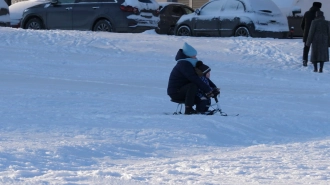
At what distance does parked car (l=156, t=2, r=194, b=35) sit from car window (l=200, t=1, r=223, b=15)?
4.35 feet

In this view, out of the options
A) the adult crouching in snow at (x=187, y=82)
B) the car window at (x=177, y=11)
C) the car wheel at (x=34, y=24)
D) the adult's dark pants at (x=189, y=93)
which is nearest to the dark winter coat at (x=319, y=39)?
the adult crouching in snow at (x=187, y=82)

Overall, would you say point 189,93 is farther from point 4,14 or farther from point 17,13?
point 17,13

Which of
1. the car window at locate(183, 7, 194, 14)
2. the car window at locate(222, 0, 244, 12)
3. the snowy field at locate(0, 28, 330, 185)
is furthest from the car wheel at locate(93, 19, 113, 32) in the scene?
the car window at locate(183, 7, 194, 14)

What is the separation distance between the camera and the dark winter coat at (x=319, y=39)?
57.4 feet

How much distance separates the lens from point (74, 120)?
10094 mm

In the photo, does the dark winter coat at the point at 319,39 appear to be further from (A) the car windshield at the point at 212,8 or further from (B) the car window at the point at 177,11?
(B) the car window at the point at 177,11

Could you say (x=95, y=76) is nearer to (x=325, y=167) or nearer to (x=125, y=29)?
(x=125, y=29)

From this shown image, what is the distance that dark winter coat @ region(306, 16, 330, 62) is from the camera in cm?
1750

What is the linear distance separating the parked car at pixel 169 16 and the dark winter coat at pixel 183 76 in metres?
11.9

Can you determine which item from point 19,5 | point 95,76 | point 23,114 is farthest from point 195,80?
point 19,5

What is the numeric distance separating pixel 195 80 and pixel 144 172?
4.13 m

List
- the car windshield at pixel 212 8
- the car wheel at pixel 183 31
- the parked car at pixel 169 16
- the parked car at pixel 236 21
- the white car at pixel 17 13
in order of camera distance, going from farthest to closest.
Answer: the white car at pixel 17 13, the parked car at pixel 169 16, the car wheel at pixel 183 31, the car windshield at pixel 212 8, the parked car at pixel 236 21

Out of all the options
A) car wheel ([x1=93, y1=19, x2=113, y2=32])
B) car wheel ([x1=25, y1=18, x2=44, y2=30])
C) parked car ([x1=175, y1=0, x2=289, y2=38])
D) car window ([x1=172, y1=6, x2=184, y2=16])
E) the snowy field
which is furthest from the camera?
car window ([x1=172, y1=6, x2=184, y2=16])

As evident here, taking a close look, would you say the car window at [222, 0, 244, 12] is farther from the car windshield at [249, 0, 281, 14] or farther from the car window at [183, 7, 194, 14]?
the car window at [183, 7, 194, 14]
